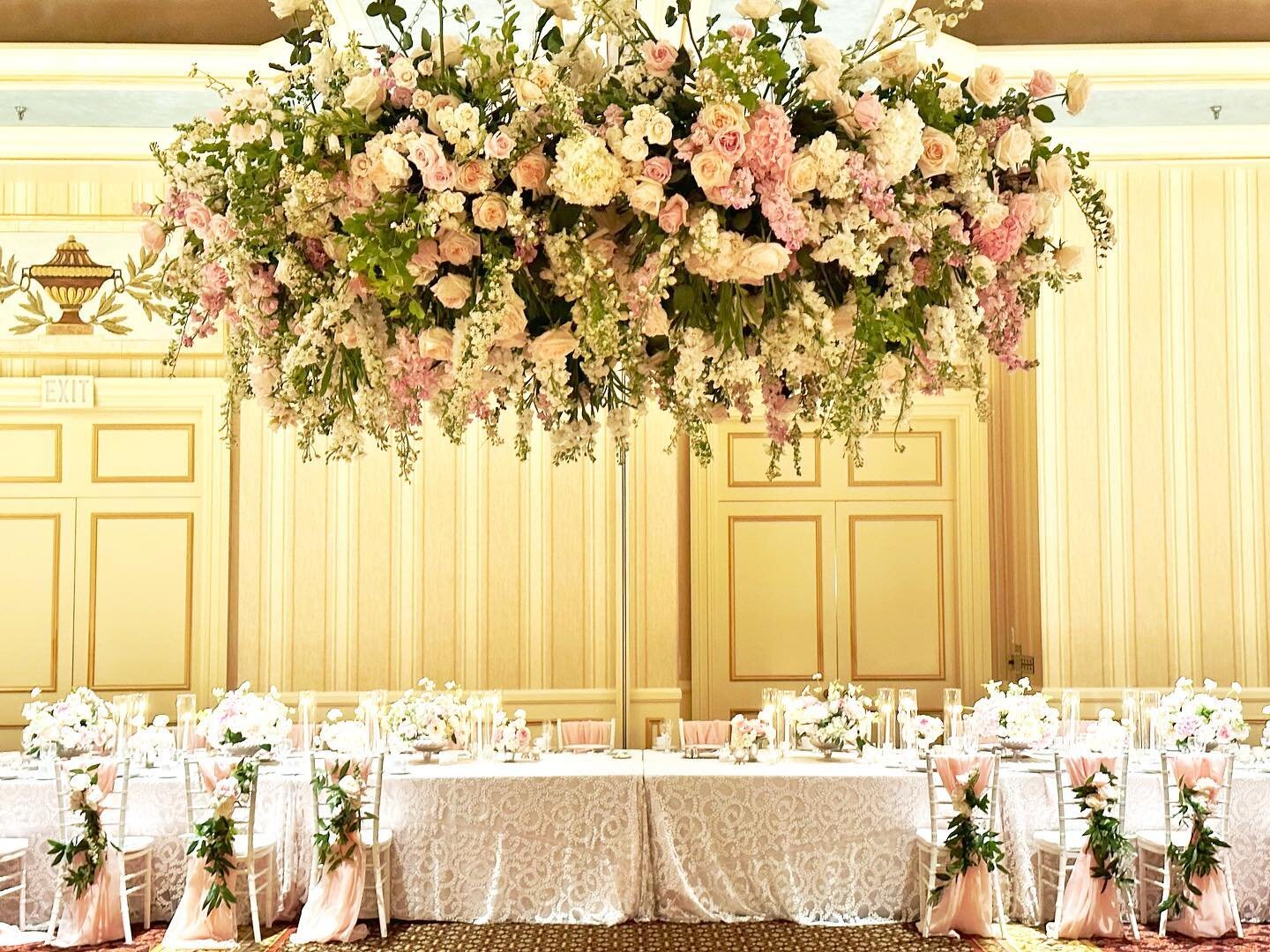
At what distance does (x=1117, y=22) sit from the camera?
7090 millimetres

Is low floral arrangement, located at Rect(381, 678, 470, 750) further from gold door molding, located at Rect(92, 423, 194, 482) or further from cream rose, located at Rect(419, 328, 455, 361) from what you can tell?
cream rose, located at Rect(419, 328, 455, 361)

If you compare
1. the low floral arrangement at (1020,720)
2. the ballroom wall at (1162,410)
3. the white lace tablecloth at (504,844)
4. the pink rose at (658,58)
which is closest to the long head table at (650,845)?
the white lace tablecloth at (504,844)

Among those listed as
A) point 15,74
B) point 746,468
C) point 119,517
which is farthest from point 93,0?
point 746,468

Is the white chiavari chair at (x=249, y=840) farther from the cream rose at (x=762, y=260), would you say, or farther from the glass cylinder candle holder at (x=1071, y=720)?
the cream rose at (x=762, y=260)

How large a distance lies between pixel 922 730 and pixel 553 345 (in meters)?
4.92

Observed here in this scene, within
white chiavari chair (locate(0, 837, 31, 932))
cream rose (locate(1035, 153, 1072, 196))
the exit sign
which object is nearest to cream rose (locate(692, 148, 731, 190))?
cream rose (locate(1035, 153, 1072, 196))

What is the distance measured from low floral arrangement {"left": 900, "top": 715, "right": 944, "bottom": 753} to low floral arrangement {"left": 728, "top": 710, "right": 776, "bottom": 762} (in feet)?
2.12

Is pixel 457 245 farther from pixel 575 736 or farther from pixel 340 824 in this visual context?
pixel 575 736

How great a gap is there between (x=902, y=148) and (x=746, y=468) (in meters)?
7.59

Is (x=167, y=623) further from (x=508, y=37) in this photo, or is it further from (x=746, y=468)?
(x=508, y=37)

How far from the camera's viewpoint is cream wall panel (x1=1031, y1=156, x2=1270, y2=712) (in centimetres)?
816

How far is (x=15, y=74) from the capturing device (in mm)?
7164

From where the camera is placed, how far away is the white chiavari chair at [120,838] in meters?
5.80

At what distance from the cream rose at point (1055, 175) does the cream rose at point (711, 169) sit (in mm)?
538
